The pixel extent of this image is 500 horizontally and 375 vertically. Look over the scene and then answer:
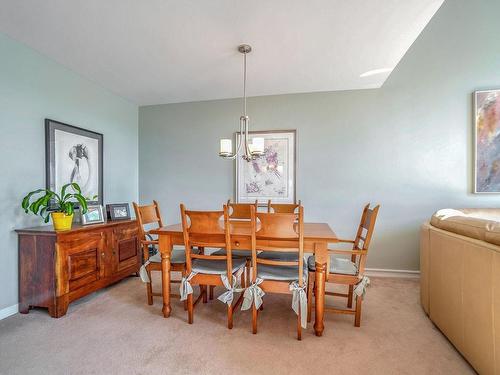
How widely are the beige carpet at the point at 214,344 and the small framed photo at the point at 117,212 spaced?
3.26 feet

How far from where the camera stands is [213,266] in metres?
2.23

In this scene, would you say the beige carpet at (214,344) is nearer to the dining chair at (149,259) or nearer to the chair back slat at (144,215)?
the dining chair at (149,259)

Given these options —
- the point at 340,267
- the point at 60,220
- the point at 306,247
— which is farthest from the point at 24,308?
the point at 340,267

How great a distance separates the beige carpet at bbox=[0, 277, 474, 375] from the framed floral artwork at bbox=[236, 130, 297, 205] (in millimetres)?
1598

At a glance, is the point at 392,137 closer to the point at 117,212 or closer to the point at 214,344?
the point at 214,344

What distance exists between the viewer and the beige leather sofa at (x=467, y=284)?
1388 mm

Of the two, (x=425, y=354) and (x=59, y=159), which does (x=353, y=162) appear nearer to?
(x=425, y=354)

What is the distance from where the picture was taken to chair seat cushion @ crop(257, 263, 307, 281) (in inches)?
78.8

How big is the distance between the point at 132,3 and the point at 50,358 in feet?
8.22

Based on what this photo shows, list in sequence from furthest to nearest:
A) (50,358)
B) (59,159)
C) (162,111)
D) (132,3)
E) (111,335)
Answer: (162,111) → (59,159) → (111,335) → (132,3) → (50,358)

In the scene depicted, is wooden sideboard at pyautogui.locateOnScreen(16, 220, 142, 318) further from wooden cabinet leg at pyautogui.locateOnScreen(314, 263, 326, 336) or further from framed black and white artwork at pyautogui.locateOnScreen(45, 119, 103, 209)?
wooden cabinet leg at pyautogui.locateOnScreen(314, 263, 326, 336)

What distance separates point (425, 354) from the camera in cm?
176

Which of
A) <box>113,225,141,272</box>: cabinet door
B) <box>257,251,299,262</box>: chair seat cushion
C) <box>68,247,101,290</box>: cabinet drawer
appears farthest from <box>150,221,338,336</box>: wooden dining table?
<box>113,225,141,272</box>: cabinet door

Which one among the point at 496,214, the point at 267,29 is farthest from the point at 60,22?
the point at 496,214
